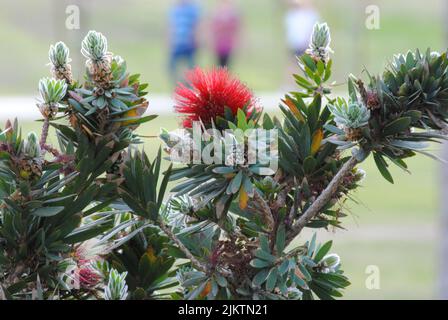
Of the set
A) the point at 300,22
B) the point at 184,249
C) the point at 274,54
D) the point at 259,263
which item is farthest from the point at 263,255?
the point at 274,54

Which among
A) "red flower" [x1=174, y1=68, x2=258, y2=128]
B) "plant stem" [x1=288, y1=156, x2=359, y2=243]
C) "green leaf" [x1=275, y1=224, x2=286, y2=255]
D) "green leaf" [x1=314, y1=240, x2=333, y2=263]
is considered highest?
"red flower" [x1=174, y1=68, x2=258, y2=128]

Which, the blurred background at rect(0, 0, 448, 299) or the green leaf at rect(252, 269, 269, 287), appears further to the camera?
the blurred background at rect(0, 0, 448, 299)

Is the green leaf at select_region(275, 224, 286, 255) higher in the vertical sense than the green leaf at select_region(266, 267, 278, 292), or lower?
higher

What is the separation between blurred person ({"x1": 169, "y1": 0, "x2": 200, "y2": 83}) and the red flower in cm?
1380

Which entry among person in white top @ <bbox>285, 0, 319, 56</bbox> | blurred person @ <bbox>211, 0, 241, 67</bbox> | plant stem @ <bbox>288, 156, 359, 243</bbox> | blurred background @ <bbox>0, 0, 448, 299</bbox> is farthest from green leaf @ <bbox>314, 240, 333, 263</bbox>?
blurred person @ <bbox>211, 0, 241, 67</bbox>

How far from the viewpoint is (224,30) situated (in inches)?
634

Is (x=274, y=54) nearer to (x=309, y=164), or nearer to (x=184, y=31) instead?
(x=184, y=31)

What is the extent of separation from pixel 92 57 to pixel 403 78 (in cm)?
47

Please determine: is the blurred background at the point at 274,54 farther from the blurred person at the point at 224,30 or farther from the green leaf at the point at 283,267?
the green leaf at the point at 283,267

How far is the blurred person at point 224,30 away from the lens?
51.1ft

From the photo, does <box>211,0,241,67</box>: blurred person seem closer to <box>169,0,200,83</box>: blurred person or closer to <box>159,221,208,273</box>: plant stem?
<box>169,0,200,83</box>: blurred person

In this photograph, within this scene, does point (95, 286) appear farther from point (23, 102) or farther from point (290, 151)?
point (23, 102)

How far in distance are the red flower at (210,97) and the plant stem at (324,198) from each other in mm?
177

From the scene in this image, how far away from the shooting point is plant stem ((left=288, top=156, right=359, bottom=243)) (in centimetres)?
125
